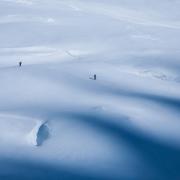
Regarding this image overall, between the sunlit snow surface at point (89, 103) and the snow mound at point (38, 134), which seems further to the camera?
the snow mound at point (38, 134)

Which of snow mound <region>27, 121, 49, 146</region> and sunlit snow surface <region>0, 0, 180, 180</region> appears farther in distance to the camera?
snow mound <region>27, 121, 49, 146</region>

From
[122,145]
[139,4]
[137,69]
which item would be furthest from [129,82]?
[139,4]

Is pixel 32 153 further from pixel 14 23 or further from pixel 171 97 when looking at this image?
pixel 14 23

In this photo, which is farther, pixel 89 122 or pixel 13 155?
pixel 89 122

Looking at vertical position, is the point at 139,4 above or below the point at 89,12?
above
